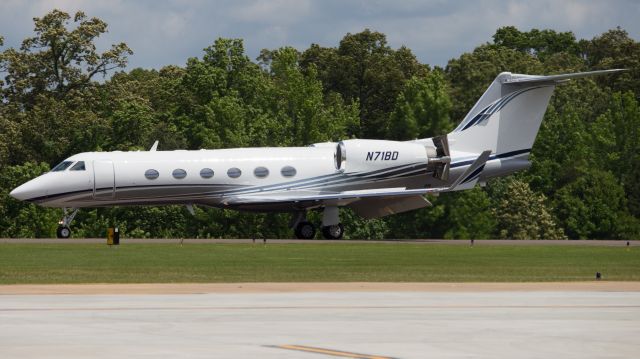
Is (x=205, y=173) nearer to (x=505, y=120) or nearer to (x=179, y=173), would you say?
(x=179, y=173)

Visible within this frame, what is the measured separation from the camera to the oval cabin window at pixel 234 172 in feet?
176

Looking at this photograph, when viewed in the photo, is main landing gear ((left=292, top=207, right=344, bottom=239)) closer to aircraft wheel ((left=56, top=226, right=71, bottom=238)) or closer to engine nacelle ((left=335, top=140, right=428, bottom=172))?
engine nacelle ((left=335, top=140, right=428, bottom=172))

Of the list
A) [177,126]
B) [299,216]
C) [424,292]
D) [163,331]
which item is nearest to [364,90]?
[177,126]

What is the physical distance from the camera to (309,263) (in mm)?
38656

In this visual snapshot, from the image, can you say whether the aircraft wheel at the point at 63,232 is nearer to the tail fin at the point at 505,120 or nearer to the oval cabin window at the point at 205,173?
the oval cabin window at the point at 205,173

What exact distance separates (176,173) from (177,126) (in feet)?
137

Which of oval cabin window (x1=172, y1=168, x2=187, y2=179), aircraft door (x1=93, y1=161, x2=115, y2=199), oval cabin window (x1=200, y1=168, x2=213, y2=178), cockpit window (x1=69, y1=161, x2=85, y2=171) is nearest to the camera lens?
aircraft door (x1=93, y1=161, x2=115, y2=199)

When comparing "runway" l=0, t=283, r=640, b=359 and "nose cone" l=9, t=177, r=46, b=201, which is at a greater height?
"nose cone" l=9, t=177, r=46, b=201

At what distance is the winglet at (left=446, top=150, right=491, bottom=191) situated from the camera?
52219mm

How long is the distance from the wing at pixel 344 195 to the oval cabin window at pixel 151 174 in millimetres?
3133

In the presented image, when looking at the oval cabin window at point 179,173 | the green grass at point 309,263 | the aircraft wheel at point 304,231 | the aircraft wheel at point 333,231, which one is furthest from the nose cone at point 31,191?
the aircraft wheel at point 333,231

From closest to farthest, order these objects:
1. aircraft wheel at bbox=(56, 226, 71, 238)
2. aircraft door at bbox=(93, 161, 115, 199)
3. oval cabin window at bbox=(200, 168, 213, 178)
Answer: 1. aircraft door at bbox=(93, 161, 115, 199)
2. oval cabin window at bbox=(200, 168, 213, 178)
3. aircraft wheel at bbox=(56, 226, 71, 238)

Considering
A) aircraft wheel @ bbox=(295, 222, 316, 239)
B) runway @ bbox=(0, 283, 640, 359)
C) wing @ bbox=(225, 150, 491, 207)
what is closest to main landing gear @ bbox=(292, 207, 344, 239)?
aircraft wheel @ bbox=(295, 222, 316, 239)

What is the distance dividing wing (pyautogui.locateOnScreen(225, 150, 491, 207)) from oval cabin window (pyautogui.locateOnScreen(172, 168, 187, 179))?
2123 millimetres
